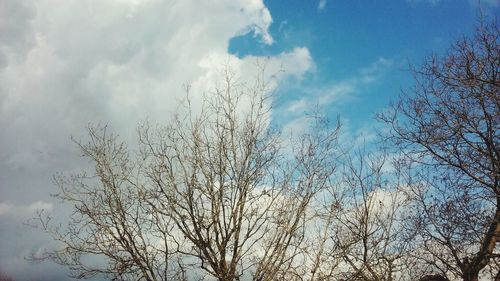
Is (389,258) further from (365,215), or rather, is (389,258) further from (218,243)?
(218,243)

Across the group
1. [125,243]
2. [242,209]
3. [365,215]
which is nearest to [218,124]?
→ [242,209]

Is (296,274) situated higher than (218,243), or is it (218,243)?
(218,243)

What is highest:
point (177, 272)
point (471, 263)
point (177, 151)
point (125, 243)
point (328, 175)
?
point (177, 151)

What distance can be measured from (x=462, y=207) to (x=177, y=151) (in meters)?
8.92

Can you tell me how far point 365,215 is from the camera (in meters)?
16.0

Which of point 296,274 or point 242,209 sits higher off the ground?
point 242,209

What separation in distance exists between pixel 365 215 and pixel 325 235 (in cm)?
518

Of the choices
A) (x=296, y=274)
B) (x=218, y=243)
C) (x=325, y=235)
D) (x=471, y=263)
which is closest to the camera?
(x=218, y=243)

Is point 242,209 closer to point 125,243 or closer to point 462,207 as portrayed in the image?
point 125,243

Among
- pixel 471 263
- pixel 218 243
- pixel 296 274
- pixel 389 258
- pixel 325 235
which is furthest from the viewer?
pixel 389 258

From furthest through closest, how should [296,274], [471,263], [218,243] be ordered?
[471,263] < [296,274] < [218,243]

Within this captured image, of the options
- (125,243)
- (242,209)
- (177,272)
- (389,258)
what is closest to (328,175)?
(242,209)

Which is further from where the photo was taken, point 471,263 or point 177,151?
point 471,263

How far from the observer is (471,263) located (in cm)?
1297
